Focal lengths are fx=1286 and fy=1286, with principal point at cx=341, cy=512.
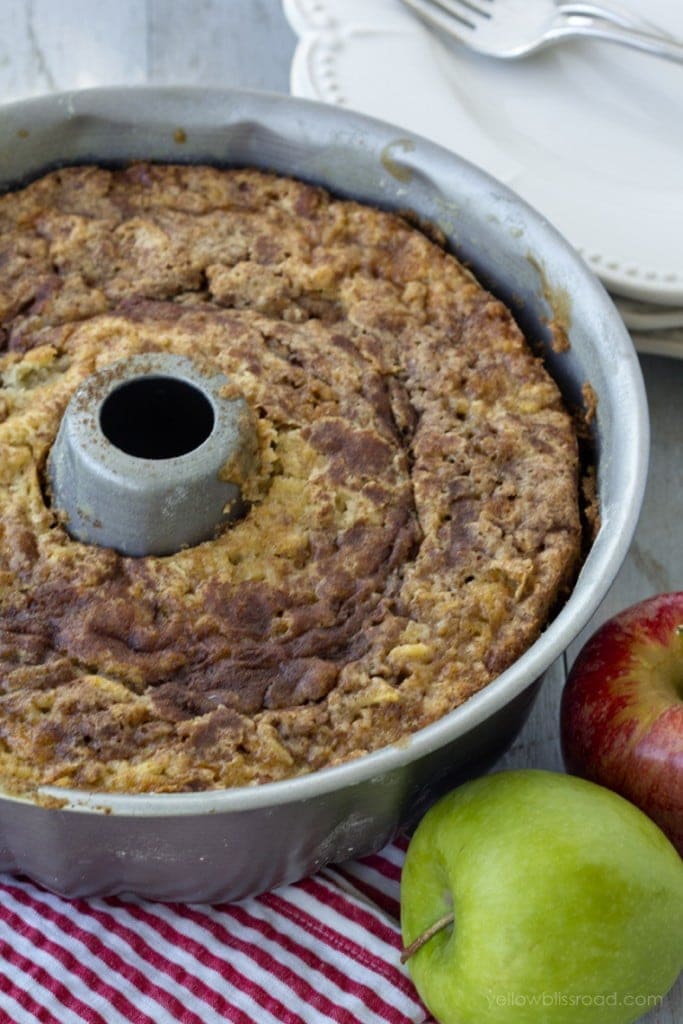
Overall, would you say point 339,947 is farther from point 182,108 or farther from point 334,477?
point 182,108

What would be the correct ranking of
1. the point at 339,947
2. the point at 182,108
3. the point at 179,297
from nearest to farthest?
the point at 339,947
the point at 179,297
the point at 182,108

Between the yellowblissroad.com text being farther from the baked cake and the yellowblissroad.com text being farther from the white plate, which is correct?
the white plate

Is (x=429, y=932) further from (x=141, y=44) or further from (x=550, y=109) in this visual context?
(x=141, y=44)

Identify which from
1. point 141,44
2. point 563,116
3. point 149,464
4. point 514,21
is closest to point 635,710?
point 149,464

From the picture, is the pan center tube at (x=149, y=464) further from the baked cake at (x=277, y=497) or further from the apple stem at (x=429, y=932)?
the apple stem at (x=429, y=932)

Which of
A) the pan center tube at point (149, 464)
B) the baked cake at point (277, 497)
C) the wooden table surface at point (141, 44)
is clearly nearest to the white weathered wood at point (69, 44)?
the wooden table surface at point (141, 44)

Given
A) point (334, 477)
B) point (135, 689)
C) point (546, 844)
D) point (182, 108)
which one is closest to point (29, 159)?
point (182, 108)
